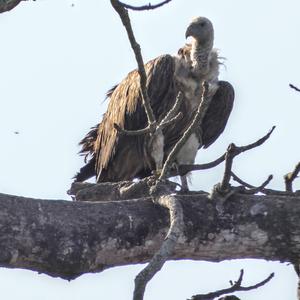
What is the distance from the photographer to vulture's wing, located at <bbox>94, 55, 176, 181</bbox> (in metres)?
8.23

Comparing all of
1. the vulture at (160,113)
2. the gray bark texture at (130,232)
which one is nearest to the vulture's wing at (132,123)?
the vulture at (160,113)

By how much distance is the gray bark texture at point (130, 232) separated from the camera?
3982 mm

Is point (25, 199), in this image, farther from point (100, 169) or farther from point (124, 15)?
point (100, 169)

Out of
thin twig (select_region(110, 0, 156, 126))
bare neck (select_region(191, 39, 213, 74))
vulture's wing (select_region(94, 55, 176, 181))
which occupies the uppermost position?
bare neck (select_region(191, 39, 213, 74))

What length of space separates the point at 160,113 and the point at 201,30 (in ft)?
4.28

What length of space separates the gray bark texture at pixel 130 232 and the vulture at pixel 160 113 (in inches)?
146

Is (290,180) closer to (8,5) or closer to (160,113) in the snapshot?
(8,5)

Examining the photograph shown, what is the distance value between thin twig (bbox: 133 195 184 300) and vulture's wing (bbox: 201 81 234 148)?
454cm

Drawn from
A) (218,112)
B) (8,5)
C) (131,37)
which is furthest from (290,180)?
(218,112)

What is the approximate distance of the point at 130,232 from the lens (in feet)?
13.7

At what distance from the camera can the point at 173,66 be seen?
332 inches

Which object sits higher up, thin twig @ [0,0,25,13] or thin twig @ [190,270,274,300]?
thin twig @ [0,0,25,13]

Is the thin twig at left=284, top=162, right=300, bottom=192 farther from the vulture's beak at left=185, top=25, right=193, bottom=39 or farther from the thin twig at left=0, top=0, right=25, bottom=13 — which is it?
the vulture's beak at left=185, top=25, right=193, bottom=39

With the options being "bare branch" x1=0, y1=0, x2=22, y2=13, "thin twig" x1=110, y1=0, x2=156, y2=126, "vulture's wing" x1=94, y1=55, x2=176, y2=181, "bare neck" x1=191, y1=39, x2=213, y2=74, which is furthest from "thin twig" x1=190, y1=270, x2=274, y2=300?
"bare neck" x1=191, y1=39, x2=213, y2=74
